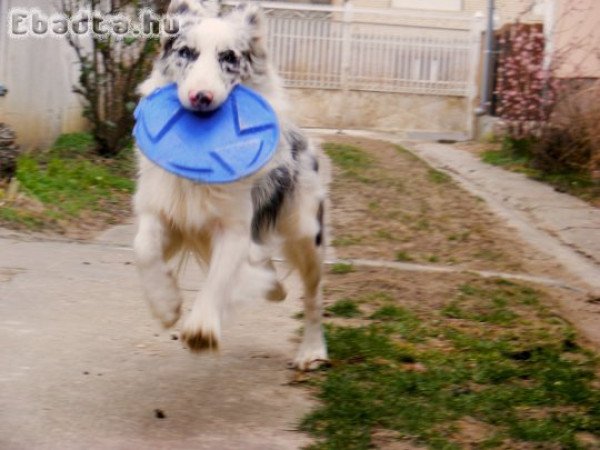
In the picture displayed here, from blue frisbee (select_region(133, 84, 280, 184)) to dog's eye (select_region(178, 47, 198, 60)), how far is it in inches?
6.0

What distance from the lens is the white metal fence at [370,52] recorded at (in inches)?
829

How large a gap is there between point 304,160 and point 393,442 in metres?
1.66

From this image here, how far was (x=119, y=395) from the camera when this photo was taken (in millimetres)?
4617

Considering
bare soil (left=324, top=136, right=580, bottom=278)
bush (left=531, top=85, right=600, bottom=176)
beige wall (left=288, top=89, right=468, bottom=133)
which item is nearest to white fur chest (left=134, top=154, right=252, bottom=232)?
bare soil (left=324, top=136, right=580, bottom=278)

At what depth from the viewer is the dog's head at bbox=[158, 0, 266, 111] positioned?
4.45 m

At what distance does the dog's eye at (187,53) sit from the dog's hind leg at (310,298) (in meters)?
1.20

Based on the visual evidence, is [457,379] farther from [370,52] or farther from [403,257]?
[370,52]

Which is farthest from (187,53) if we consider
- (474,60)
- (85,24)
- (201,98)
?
(474,60)

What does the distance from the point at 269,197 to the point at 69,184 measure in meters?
4.69

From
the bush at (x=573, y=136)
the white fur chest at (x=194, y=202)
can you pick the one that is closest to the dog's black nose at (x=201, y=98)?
the white fur chest at (x=194, y=202)

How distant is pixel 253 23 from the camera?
4781 millimetres

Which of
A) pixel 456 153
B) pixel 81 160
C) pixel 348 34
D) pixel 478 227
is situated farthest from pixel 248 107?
pixel 348 34

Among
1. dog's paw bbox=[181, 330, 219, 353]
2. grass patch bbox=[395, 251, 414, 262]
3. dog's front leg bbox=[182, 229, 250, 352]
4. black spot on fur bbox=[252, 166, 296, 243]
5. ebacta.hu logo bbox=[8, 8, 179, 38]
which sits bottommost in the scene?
grass patch bbox=[395, 251, 414, 262]

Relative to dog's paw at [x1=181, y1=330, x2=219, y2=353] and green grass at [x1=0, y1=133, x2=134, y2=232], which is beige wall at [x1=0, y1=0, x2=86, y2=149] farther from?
dog's paw at [x1=181, y1=330, x2=219, y2=353]
